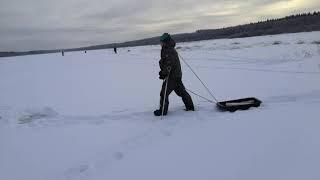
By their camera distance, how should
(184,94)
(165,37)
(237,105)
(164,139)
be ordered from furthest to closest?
(184,94), (165,37), (237,105), (164,139)

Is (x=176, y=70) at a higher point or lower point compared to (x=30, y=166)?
higher

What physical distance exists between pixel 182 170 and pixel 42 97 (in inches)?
358

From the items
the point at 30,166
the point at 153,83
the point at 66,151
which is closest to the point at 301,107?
the point at 66,151

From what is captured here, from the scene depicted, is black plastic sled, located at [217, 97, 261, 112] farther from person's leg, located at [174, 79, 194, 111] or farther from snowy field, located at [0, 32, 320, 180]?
person's leg, located at [174, 79, 194, 111]

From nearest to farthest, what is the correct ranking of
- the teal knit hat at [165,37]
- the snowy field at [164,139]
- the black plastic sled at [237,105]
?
the snowy field at [164,139] → the black plastic sled at [237,105] → the teal knit hat at [165,37]

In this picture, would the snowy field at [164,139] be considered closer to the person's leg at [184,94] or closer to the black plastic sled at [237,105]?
the black plastic sled at [237,105]

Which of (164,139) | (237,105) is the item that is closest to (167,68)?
(237,105)

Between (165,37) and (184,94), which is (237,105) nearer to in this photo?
(184,94)

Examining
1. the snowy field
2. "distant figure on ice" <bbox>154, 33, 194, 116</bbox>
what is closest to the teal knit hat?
"distant figure on ice" <bbox>154, 33, 194, 116</bbox>

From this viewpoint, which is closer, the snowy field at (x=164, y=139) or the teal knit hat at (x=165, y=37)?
the snowy field at (x=164, y=139)

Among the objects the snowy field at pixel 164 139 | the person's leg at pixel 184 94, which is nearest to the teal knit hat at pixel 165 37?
the person's leg at pixel 184 94

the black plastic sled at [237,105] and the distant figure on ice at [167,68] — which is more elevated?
the distant figure on ice at [167,68]

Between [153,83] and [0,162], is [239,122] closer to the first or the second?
[0,162]

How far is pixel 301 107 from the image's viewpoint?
8.19 m
